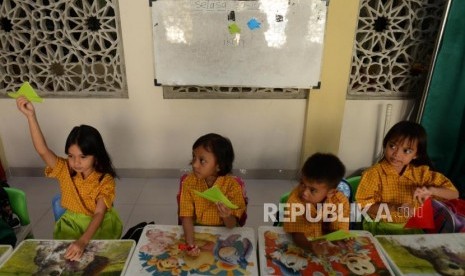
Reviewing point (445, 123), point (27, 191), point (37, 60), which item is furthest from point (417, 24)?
point (27, 191)

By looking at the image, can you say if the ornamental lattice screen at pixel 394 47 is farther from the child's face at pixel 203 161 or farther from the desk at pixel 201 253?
the desk at pixel 201 253

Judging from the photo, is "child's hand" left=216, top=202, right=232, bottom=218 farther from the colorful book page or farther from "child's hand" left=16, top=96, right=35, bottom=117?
"child's hand" left=16, top=96, right=35, bottom=117

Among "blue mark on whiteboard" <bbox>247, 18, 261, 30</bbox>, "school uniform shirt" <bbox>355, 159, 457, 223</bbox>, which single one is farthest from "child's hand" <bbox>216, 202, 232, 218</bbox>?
"blue mark on whiteboard" <bbox>247, 18, 261, 30</bbox>

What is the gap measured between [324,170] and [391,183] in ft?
1.56

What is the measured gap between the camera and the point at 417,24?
2582 millimetres

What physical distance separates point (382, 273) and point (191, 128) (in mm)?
2023

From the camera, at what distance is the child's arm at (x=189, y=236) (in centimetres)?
119

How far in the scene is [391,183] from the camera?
1561 millimetres

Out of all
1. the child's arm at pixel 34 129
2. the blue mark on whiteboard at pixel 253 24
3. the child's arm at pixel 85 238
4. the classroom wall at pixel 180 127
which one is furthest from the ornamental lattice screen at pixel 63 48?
the child's arm at pixel 85 238

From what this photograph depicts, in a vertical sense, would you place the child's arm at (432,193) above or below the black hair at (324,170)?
below

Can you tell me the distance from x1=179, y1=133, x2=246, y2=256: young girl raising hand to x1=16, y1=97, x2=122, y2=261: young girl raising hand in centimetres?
36

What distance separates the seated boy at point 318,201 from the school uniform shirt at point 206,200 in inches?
9.2

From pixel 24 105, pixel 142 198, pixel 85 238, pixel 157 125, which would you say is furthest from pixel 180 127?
pixel 85 238

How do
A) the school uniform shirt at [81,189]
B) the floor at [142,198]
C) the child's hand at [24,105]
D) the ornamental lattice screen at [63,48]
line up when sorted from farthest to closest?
the ornamental lattice screen at [63,48]
the floor at [142,198]
the school uniform shirt at [81,189]
the child's hand at [24,105]
